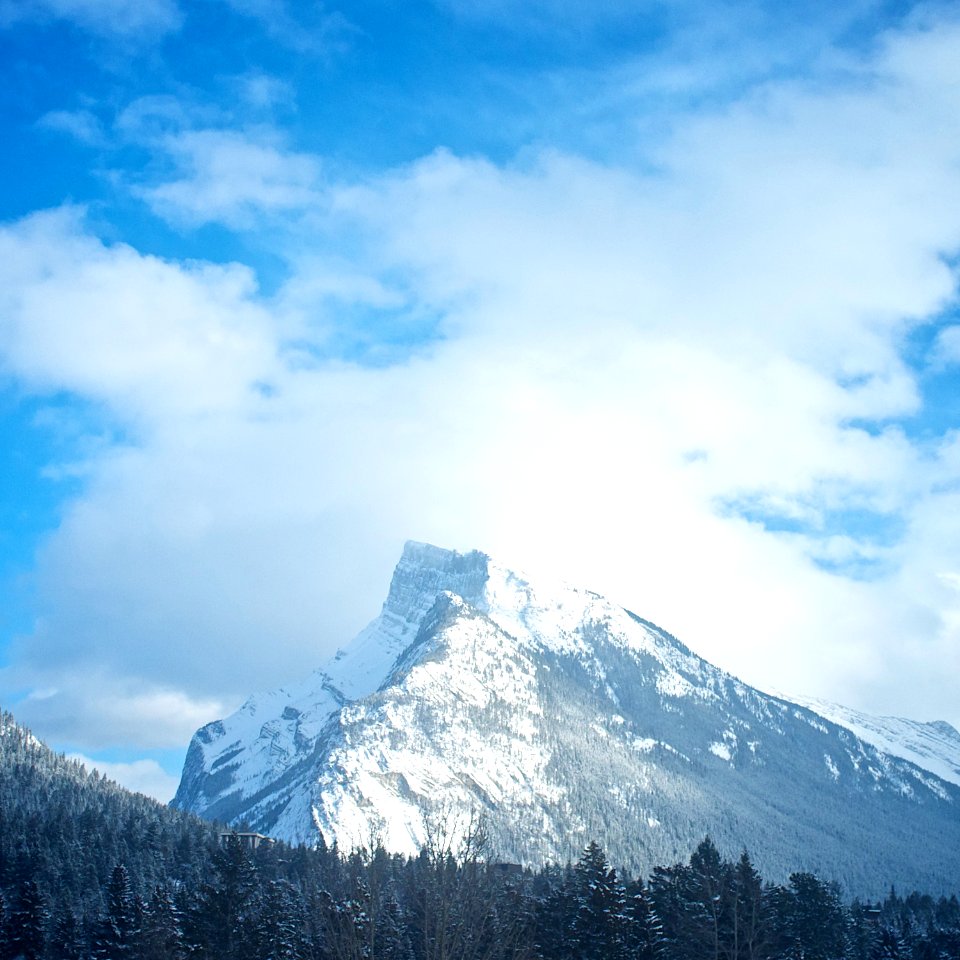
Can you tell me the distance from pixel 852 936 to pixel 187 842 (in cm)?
Result: 10054

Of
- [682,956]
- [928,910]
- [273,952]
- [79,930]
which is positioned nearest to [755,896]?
[682,956]

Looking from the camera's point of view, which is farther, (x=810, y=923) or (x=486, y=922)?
(x=810, y=923)

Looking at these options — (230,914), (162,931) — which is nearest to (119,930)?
(162,931)

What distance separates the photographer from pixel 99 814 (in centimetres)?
18150

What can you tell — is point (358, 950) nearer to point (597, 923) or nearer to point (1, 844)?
point (597, 923)

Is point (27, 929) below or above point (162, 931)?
below

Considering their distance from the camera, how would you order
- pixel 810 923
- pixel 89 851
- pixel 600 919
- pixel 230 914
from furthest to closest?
1. pixel 89 851
2. pixel 810 923
3. pixel 230 914
4. pixel 600 919

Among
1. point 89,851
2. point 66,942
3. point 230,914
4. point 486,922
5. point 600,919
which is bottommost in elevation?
point 66,942

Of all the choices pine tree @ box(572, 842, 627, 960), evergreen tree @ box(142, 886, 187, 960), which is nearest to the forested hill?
evergreen tree @ box(142, 886, 187, 960)

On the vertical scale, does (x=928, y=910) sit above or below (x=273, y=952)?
above

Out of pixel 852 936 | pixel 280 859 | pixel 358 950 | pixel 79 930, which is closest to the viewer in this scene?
pixel 358 950

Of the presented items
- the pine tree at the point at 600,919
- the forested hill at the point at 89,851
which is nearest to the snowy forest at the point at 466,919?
the pine tree at the point at 600,919

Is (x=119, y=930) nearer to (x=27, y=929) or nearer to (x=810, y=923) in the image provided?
(x=27, y=929)

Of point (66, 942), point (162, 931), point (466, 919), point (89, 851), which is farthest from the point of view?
point (89, 851)
